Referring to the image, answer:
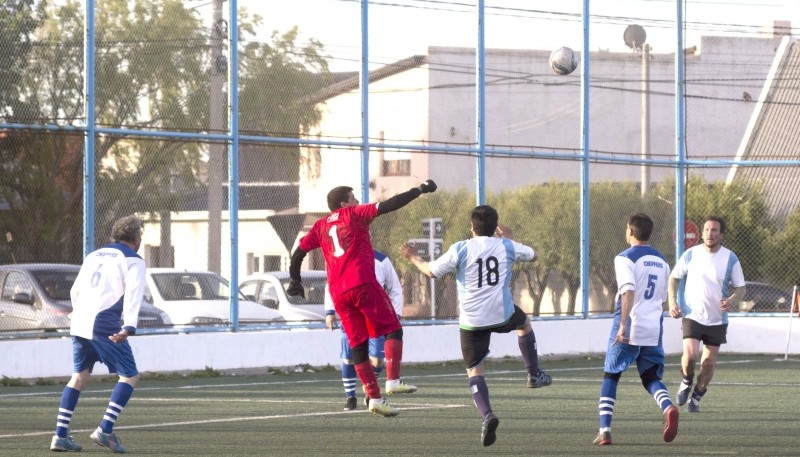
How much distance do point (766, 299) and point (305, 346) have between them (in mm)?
8969

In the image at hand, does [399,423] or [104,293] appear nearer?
[104,293]

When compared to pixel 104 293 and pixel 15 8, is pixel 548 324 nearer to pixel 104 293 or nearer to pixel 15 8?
pixel 15 8

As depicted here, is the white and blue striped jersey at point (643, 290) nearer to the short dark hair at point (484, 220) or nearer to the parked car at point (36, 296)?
the short dark hair at point (484, 220)

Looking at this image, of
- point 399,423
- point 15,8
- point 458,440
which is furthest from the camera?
point 15,8

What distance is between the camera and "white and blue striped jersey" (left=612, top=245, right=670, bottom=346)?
11023 mm

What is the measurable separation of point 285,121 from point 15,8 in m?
4.13

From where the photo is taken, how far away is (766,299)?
24.6 meters

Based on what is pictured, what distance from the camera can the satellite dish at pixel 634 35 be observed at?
24855 millimetres

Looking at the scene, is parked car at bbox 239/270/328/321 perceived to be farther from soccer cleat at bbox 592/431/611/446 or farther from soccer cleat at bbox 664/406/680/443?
soccer cleat at bbox 664/406/680/443

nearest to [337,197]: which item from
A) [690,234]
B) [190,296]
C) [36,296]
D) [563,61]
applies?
[36,296]

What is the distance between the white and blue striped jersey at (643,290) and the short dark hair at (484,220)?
1.00m

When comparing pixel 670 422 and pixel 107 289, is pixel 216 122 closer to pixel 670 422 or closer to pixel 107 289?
pixel 107 289

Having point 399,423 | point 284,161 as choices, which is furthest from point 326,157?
point 399,423

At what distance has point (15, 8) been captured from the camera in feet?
57.3
